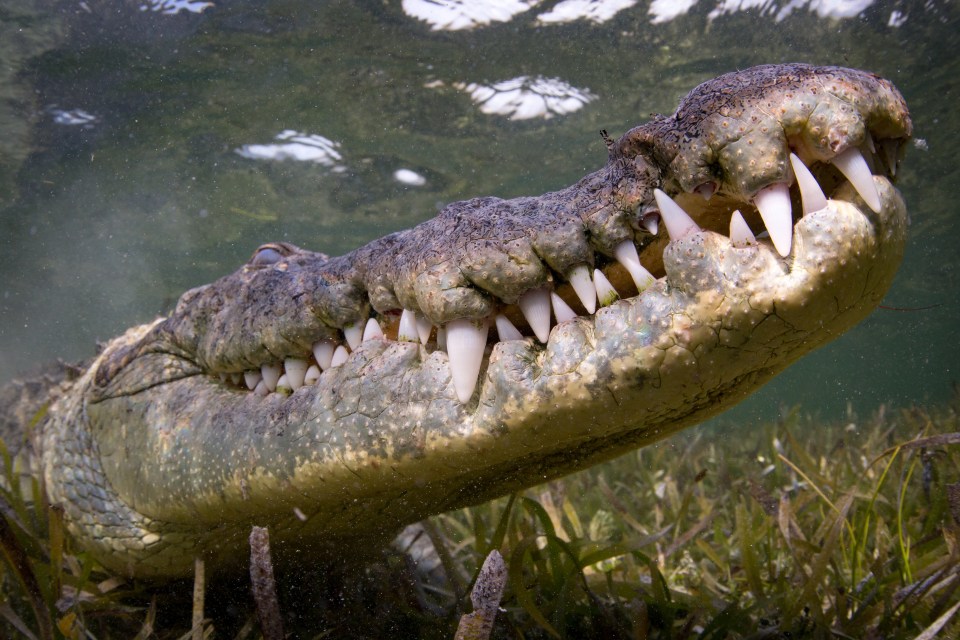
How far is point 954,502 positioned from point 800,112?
143 centimetres

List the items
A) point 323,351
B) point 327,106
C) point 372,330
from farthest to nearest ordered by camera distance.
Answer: point 327,106
point 323,351
point 372,330

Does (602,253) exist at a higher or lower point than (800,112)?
lower

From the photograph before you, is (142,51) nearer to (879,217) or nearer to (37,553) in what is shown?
(37,553)

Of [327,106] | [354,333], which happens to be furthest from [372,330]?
[327,106]

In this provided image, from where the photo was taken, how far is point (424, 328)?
148 centimetres

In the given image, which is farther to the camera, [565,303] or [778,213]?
[565,303]

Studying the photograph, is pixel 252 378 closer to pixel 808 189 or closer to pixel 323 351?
pixel 323 351

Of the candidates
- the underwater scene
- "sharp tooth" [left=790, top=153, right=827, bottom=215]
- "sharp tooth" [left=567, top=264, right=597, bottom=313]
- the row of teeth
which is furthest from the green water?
"sharp tooth" [left=790, top=153, right=827, bottom=215]

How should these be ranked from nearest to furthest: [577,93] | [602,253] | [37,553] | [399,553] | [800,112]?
[800,112] → [602,253] → [37,553] → [399,553] → [577,93]

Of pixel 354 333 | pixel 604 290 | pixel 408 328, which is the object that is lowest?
pixel 354 333

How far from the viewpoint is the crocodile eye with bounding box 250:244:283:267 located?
2.44m

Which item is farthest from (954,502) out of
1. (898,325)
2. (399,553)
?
(898,325)

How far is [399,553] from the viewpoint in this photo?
2764 millimetres

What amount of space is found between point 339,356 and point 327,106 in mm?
10906
